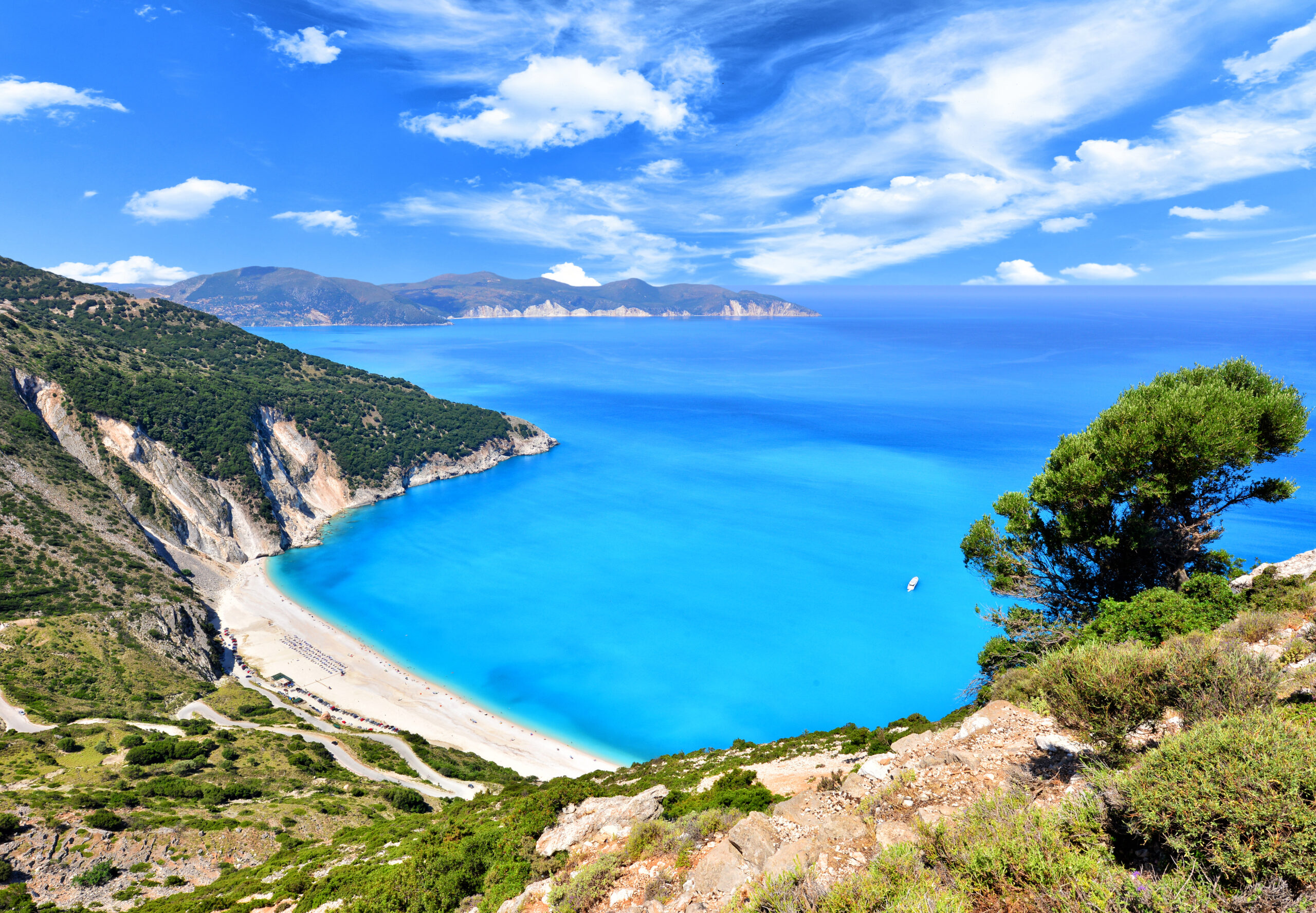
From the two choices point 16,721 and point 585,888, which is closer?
point 585,888

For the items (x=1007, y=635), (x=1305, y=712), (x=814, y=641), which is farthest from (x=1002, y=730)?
(x=814, y=641)

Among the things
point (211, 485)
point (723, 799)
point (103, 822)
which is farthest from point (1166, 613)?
point (211, 485)

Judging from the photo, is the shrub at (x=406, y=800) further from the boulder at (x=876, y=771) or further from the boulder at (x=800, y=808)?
the boulder at (x=876, y=771)

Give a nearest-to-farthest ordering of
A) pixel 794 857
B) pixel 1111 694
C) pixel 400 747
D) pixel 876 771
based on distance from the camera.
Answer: pixel 794 857, pixel 1111 694, pixel 876 771, pixel 400 747

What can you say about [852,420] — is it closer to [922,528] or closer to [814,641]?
[922,528]

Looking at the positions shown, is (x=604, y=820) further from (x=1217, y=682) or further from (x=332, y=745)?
(x=332, y=745)

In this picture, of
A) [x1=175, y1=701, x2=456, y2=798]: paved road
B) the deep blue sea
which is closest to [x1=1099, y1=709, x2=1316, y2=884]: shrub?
[x1=175, y1=701, x2=456, y2=798]: paved road
